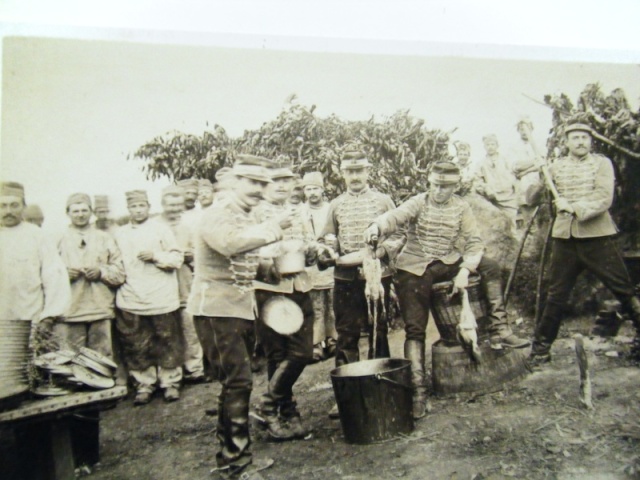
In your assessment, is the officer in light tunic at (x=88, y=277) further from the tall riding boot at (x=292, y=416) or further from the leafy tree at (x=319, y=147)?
the tall riding boot at (x=292, y=416)

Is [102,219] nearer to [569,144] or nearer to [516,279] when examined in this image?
[516,279]

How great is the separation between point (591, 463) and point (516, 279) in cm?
126

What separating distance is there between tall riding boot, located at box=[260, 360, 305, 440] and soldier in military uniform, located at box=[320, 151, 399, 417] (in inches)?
20.0

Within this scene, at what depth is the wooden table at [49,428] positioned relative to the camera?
284 centimetres

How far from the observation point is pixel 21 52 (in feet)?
10.3

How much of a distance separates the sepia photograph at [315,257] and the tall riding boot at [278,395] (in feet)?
0.05

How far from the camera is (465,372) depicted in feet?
12.0

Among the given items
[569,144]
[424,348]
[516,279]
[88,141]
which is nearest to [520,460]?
[424,348]

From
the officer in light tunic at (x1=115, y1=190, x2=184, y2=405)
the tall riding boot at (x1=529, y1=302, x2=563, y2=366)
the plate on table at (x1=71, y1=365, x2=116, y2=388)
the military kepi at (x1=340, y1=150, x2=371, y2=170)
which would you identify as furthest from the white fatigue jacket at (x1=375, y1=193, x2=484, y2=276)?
the plate on table at (x1=71, y1=365, x2=116, y2=388)

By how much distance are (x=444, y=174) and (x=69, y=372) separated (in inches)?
101

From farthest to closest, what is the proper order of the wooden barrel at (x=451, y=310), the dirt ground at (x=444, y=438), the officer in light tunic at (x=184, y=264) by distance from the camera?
the wooden barrel at (x=451, y=310), the officer in light tunic at (x=184, y=264), the dirt ground at (x=444, y=438)

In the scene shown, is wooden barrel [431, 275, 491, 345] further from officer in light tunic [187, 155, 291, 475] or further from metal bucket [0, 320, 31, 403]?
metal bucket [0, 320, 31, 403]

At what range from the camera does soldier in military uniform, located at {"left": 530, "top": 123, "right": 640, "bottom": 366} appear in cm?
387

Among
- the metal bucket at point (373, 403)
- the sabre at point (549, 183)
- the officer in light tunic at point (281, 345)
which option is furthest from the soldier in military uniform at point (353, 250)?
the sabre at point (549, 183)
